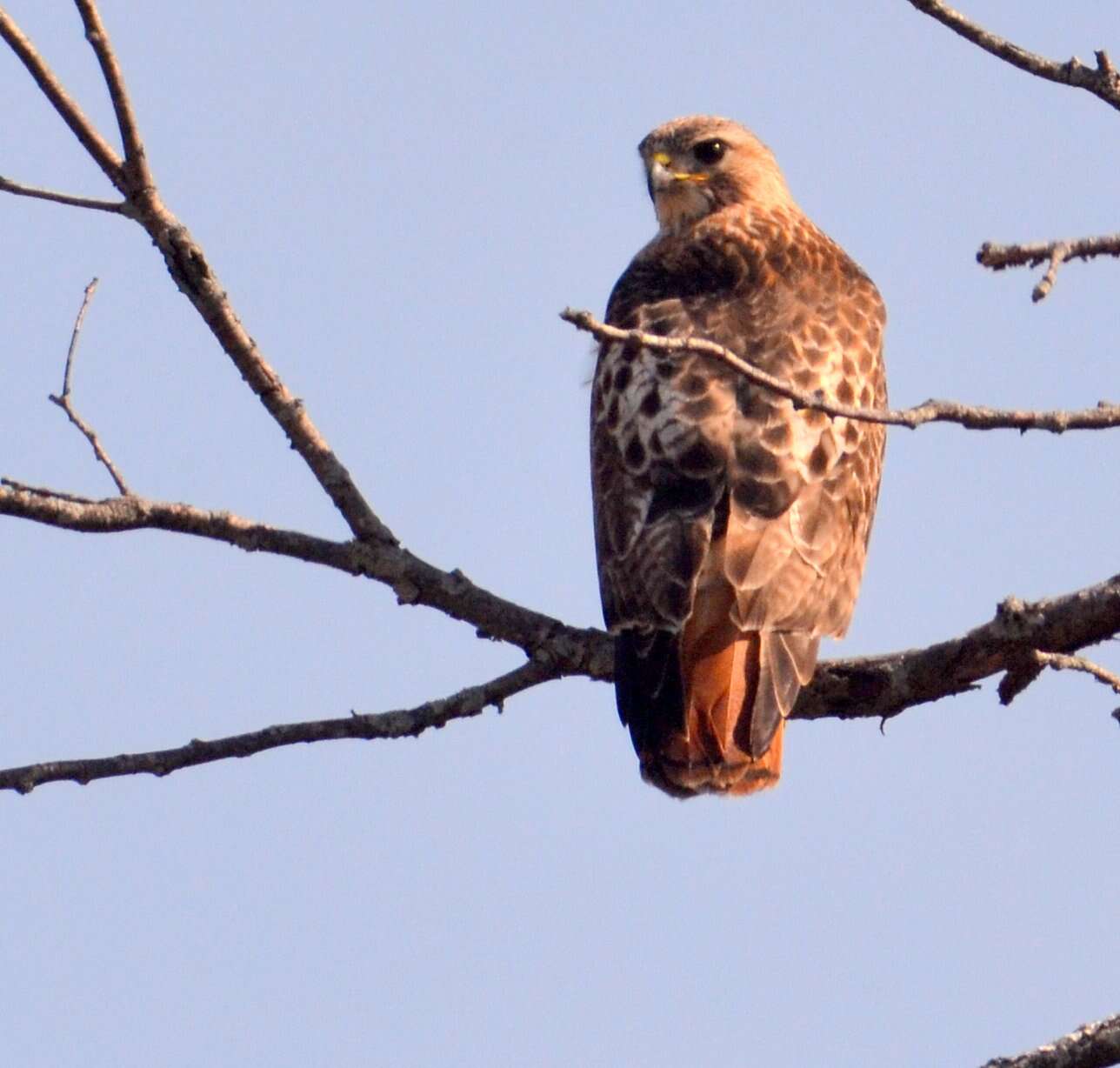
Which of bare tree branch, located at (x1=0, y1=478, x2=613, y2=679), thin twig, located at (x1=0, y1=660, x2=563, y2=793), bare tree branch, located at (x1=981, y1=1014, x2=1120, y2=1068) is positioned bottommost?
bare tree branch, located at (x1=981, y1=1014, x2=1120, y2=1068)

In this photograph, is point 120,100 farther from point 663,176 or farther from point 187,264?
point 663,176

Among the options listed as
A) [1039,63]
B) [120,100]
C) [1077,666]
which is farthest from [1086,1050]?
[120,100]

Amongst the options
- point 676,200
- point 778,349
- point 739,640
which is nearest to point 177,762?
point 739,640

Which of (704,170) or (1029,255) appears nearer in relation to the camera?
(1029,255)

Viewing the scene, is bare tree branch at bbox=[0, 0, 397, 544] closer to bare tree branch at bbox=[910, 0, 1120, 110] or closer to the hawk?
the hawk

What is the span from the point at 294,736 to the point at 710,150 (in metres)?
3.75

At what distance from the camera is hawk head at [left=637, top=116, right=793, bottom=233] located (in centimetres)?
718

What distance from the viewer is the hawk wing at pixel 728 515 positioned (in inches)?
187

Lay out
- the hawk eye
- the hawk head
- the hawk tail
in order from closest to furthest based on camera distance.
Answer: the hawk tail
the hawk head
the hawk eye

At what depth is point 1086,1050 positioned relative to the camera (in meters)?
3.73

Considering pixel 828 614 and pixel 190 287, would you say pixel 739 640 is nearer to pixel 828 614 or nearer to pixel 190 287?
pixel 828 614

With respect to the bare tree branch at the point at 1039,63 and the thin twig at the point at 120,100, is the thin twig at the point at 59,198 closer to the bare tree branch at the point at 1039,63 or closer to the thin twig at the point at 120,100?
the thin twig at the point at 120,100

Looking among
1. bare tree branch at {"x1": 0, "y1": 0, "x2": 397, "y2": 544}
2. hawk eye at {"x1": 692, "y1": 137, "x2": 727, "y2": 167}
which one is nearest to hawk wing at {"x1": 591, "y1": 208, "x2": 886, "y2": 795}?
bare tree branch at {"x1": 0, "y1": 0, "x2": 397, "y2": 544}

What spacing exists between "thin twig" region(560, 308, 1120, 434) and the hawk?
0.96m
